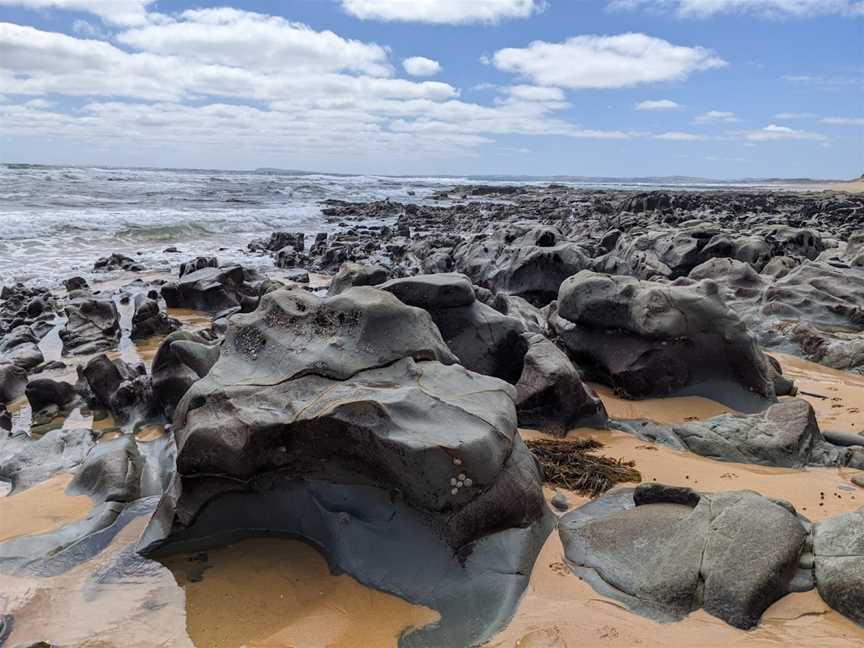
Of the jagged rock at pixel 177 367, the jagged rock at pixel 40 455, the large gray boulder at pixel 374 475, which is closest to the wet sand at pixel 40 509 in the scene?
the jagged rock at pixel 40 455

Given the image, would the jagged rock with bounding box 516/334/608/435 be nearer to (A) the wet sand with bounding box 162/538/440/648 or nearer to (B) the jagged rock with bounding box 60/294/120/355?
(A) the wet sand with bounding box 162/538/440/648

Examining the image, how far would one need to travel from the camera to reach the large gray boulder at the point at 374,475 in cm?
320

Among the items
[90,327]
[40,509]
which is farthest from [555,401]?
[90,327]

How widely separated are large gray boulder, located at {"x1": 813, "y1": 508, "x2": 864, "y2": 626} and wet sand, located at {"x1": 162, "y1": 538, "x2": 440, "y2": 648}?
169 centimetres

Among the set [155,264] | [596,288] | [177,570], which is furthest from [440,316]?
[155,264]

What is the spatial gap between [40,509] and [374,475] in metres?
2.28

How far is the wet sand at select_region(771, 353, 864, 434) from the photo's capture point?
5527mm

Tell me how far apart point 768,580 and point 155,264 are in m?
15.5

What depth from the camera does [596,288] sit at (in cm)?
660

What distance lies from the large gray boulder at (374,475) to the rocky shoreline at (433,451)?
0.01 m

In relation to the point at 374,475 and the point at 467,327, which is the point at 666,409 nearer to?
the point at 467,327

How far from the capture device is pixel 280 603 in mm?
3115

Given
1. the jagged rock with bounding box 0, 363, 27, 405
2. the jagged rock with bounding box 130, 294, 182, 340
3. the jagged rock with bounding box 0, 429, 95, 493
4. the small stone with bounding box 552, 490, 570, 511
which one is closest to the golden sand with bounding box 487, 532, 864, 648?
the small stone with bounding box 552, 490, 570, 511

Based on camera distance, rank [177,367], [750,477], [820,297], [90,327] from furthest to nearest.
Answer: [820,297] < [90,327] < [177,367] < [750,477]
